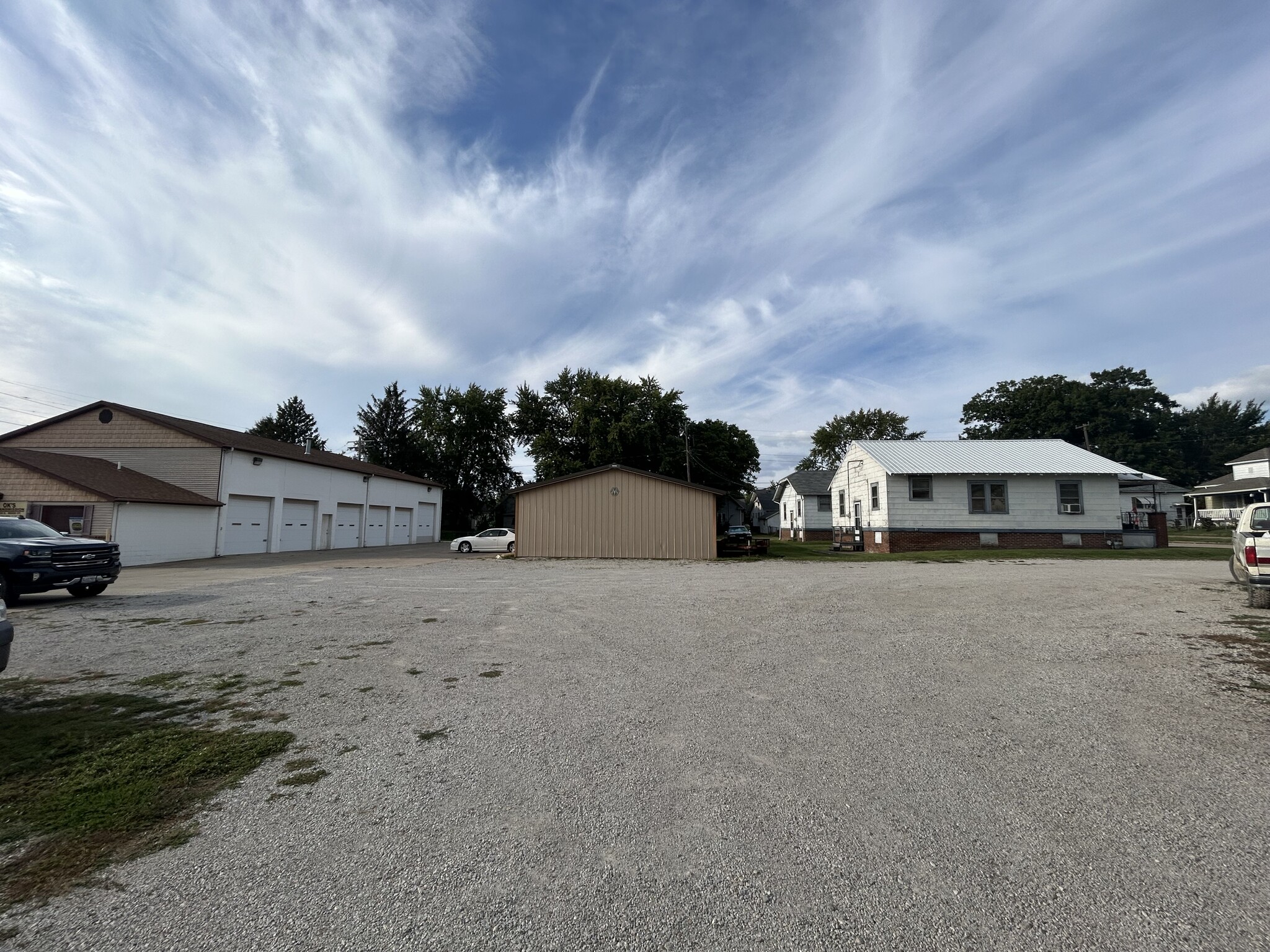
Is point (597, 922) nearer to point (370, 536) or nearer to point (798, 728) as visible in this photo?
point (798, 728)

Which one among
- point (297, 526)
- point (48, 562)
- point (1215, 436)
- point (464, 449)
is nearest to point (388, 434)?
point (464, 449)

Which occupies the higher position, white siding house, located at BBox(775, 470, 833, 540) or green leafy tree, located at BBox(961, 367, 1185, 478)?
green leafy tree, located at BBox(961, 367, 1185, 478)

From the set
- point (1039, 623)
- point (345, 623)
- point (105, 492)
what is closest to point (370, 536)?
point (105, 492)

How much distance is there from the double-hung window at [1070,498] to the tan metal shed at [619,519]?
14.9 meters

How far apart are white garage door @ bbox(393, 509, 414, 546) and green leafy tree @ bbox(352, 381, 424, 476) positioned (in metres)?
13.6

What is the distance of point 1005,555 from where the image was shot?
22062 mm

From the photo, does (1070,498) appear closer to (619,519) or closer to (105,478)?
(619,519)

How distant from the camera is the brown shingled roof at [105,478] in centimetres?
2066

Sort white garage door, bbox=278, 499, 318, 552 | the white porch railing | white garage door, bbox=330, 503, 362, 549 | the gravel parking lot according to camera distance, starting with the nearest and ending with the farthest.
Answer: the gravel parking lot → white garage door, bbox=278, 499, 318, 552 → white garage door, bbox=330, 503, 362, 549 → the white porch railing

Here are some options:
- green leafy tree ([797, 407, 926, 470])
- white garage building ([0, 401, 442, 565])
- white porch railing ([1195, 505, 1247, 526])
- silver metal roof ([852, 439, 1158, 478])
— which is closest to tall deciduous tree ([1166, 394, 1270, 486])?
white porch railing ([1195, 505, 1247, 526])

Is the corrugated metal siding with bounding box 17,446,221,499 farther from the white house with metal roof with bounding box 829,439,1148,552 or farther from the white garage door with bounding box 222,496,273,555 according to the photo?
the white house with metal roof with bounding box 829,439,1148,552

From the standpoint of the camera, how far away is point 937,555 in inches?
876

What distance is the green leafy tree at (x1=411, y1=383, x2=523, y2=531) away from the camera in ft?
167

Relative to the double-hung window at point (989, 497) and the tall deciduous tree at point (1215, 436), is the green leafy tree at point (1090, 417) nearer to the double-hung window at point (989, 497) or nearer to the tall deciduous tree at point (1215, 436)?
the tall deciduous tree at point (1215, 436)
